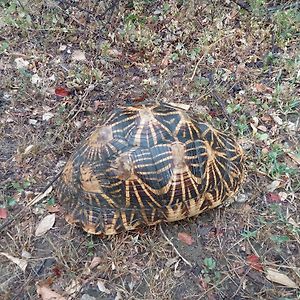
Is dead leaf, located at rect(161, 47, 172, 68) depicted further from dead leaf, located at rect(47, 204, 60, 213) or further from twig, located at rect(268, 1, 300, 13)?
dead leaf, located at rect(47, 204, 60, 213)

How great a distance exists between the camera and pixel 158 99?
300cm

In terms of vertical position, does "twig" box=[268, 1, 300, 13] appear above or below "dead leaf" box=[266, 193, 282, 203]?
above

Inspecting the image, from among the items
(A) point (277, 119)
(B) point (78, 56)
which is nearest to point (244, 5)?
(A) point (277, 119)

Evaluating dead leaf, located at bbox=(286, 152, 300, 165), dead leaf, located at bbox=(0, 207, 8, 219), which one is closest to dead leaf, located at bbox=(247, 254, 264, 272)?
dead leaf, located at bbox=(286, 152, 300, 165)

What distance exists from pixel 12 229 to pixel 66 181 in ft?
1.41

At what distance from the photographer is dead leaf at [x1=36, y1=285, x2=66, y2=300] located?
213cm

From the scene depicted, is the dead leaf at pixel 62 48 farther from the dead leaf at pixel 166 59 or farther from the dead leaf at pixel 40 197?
the dead leaf at pixel 40 197

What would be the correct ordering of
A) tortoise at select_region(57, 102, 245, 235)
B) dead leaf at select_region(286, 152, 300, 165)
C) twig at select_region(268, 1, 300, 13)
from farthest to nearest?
twig at select_region(268, 1, 300, 13) < dead leaf at select_region(286, 152, 300, 165) < tortoise at select_region(57, 102, 245, 235)

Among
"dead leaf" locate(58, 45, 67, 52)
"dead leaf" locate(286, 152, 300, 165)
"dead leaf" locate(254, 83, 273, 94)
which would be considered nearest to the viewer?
"dead leaf" locate(286, 152, 300, 165)

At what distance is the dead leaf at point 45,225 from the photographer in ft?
7.82

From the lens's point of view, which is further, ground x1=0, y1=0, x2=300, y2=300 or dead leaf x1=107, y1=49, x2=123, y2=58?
dead leaf x1=107, y1=49, x2=123, y2=58

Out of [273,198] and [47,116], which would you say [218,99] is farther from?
[47,116]

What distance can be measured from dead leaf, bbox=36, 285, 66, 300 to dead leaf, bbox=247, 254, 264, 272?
0.97m

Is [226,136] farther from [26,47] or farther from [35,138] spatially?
[26,47]
